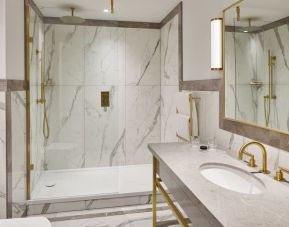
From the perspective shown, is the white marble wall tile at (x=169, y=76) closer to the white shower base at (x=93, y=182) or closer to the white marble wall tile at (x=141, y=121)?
the white marble wall tile at (x=141, y=121)

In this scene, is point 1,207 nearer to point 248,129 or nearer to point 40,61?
point 40,61

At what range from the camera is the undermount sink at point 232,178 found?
1.33 m

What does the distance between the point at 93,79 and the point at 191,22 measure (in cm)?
146

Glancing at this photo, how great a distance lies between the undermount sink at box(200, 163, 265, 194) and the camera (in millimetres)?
1332

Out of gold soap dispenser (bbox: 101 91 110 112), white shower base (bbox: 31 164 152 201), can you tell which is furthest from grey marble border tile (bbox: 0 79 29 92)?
white shower base (bbox: 31 164 152 201)

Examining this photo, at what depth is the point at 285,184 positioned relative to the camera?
4.08ft

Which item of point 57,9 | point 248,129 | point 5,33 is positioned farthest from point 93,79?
point 248,129

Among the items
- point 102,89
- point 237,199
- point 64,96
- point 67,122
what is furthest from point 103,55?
point 237,199

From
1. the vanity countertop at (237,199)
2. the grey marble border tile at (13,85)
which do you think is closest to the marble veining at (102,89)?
the grey marble border tile at (13,85)

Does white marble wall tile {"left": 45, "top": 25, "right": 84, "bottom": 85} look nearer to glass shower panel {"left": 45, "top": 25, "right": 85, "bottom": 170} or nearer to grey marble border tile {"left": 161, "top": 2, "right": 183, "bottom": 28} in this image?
glass shower panel {"left": 45, "top": 25, "right": 85, "bottom": 170}

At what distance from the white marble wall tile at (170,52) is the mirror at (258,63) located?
1.21 meters

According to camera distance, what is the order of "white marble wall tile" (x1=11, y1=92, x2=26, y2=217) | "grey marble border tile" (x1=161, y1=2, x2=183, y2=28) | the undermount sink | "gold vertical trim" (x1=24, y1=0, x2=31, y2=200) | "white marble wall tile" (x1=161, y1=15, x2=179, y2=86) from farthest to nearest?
1. "white marble wall tile" (x1=161, y1=15, x2=179, y2=86)
2. "grey marble border tile" (x1=161, y1=2, x2=183, y2=28)
3. "gold vertical trim" (x1=24, y1=0, x2=31, y2=200)
4. "white marble wall tile" (x1=11, y1=92, x2=26, y2=217)
5. the undermount sink

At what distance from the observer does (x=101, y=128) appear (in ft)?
11.5

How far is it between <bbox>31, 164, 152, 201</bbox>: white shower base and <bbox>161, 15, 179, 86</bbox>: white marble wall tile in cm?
129
